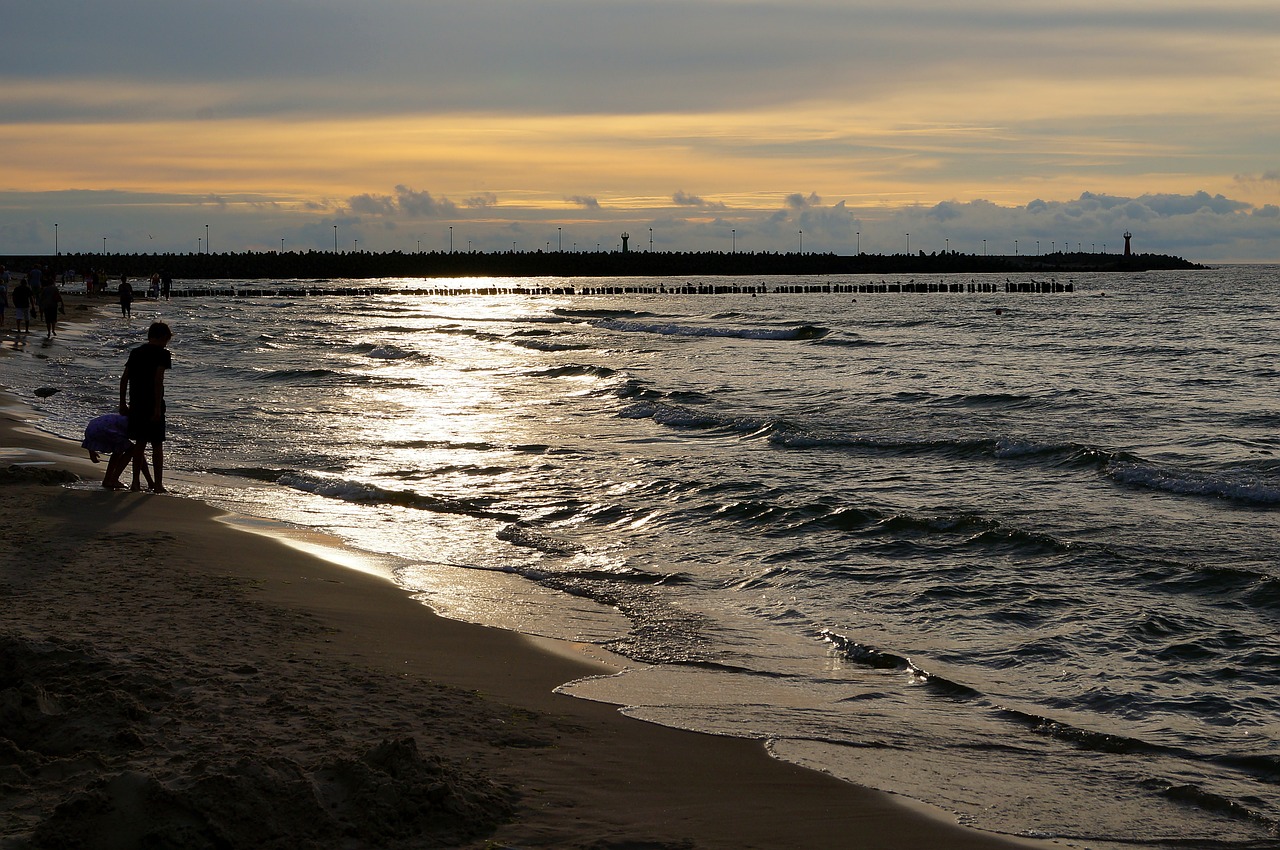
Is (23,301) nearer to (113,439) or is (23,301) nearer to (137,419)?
(113,439)

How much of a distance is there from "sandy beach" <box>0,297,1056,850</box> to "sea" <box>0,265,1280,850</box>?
0.52 meters

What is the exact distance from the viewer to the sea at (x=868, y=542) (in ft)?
20.2

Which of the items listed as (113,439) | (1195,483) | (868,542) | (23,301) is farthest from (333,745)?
(23,301)

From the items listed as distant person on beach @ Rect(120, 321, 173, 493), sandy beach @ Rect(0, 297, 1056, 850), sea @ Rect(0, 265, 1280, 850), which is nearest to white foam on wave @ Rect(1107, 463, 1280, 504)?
sea @ Rect(0, 265, 1280, 850)

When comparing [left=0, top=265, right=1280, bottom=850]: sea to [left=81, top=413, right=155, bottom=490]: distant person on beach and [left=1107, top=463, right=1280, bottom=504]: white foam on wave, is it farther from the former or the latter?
[left=81, top=413, right=155, bottom=490]: distant person on beach

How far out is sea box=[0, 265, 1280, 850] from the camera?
20.2 feet

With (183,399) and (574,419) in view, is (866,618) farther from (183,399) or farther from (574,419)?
(183,399)

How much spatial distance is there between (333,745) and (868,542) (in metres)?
7.30

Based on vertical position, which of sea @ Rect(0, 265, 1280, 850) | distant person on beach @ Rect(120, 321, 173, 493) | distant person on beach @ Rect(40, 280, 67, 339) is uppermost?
distant person on beach @ Rect(40, 280, 67, 339)

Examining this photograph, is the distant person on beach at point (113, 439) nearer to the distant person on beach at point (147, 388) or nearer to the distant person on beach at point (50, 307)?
the distant person on beach at point (147, 388)

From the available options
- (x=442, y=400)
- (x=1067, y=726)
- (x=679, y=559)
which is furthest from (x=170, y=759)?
(x=442, y=400)

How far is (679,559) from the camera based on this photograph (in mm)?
10867

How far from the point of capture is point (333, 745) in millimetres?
5023

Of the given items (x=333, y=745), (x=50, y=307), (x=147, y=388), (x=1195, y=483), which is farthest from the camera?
(x=50, y=307)
